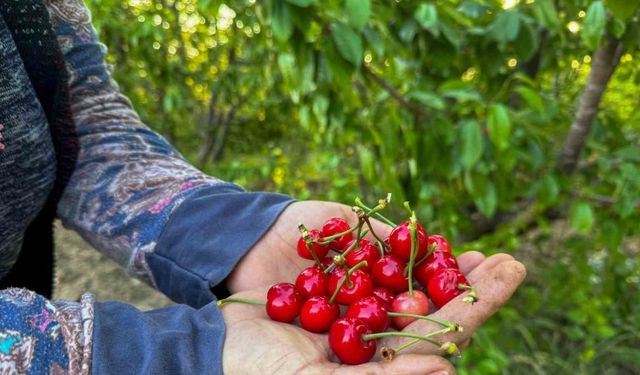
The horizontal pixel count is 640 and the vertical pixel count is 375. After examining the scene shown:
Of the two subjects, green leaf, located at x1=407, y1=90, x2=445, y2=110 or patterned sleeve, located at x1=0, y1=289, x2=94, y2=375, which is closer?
patterned sleeve, located at x1=0, y1=289, x2=94, y2=375

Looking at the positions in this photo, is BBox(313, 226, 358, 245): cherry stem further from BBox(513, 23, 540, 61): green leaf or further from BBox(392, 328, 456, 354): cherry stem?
BBox(513, 23, 540, 61): green leaf

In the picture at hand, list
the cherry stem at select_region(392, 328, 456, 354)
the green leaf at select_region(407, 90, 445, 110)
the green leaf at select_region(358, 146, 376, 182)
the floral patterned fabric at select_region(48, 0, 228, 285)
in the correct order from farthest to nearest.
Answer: the green leaf at select_region(358, 146, 376, 182)
the green leaf at select_region(407, 90, 445, 110)
the floral patterned fabric at select_region(48, 0, 228, 285)
the cherry stem at select_region(392, 328, 456, 354)

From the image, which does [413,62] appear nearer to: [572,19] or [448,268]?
[572,19]

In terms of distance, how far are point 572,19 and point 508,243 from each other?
78cm

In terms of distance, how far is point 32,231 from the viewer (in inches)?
46.8

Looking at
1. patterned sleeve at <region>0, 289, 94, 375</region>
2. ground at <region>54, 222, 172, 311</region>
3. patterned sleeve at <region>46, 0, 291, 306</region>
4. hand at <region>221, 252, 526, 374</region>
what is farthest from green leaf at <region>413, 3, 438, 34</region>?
ground at <region>54, 222, 172, 311</region>

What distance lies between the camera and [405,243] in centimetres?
104

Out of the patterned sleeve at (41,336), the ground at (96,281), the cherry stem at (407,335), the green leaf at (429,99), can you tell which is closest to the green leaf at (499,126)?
the green leaf at (429,99)

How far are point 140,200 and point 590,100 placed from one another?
4.57 feet

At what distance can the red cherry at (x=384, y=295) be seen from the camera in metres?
1.01

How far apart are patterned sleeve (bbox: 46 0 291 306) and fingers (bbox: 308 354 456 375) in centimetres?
39

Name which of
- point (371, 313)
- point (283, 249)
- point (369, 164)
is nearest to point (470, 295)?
point (371, 313)

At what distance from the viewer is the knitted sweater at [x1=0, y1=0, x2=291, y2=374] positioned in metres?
0.81

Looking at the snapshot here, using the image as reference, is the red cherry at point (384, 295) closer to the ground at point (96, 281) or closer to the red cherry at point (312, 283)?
the red cherry at point (312, 283)
